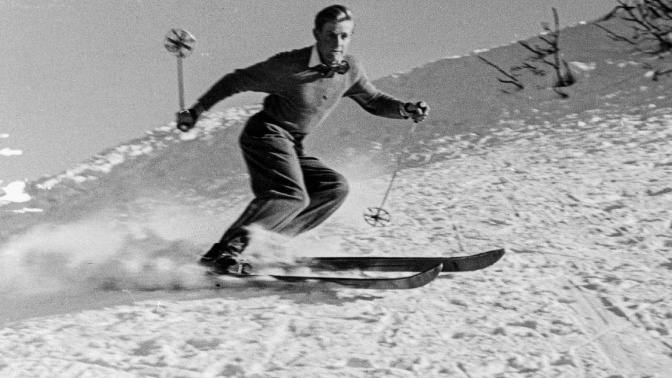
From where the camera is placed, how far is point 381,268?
183 inches

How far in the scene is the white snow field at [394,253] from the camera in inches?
136

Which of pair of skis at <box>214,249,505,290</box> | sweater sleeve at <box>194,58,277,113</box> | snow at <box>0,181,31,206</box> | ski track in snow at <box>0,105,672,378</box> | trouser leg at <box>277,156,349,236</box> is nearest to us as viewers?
ski track in snow at <box>0,105,672,378</box>

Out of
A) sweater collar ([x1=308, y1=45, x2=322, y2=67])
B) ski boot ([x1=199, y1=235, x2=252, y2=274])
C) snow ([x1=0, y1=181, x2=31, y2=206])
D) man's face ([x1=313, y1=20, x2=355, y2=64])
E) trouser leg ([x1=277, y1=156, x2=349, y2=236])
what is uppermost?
man's face ([x1=313, y1=20, x2=355, y2=64])

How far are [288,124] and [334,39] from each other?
Result: 0.58 m

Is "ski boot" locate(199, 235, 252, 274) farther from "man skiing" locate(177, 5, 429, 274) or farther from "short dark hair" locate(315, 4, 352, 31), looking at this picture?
"short dark hair" locate(315, 4, 352, 31)

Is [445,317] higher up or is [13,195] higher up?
[445,317]

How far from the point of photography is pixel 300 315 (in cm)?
393

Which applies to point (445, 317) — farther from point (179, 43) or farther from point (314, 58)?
point (179, 43)

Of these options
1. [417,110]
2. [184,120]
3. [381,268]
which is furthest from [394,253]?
[184,120]

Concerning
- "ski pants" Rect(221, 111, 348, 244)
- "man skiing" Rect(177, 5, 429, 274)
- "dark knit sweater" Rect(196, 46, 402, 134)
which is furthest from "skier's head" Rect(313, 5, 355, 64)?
"ski pants" Rect(221, 111, 348, 244)

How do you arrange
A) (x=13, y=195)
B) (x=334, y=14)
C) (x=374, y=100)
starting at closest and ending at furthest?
1. (x=334, y=14)
2. (x=374, y=100)
3. (x=13, y=195)

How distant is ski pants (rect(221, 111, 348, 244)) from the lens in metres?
4.32

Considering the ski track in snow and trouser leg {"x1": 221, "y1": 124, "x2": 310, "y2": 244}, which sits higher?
trouser leg {"x1": 221, "y1": 124, "x2": 310, "y2": 244}

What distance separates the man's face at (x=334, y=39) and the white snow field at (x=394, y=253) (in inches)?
43.4
